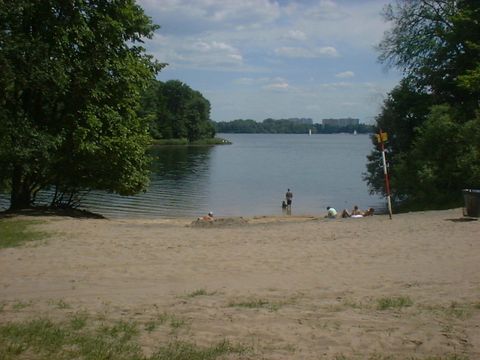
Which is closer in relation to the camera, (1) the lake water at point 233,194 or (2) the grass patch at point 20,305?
(2) the grass patch at point 20,305

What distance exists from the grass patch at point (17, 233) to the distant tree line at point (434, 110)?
1783cm

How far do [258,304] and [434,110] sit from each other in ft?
79.4

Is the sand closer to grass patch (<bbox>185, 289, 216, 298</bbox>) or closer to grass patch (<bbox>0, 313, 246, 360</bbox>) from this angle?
grass patch (<bbox>185, 289, 216, 298</bbox>)

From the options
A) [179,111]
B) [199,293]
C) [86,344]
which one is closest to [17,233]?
[199,293]

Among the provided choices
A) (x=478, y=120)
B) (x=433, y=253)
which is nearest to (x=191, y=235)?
(x=433, y=253)

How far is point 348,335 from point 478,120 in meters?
20.2

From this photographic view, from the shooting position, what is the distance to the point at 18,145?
1695cm

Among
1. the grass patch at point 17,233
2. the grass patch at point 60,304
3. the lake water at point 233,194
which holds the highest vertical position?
the grass patch at point 60,304

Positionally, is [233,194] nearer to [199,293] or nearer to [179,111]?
[199,293]

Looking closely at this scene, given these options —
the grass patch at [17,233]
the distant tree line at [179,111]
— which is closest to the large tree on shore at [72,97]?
the grass patch at [17,233]

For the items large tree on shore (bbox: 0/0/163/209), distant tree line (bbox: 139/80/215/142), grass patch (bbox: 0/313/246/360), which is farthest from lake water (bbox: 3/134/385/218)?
distant tree line (bbox: 139/80/215/142)

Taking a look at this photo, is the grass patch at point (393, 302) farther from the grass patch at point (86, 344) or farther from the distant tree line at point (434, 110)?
the distant tree line at point (434, 110)

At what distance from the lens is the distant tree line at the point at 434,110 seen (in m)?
25.6

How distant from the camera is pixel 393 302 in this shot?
272 inches
